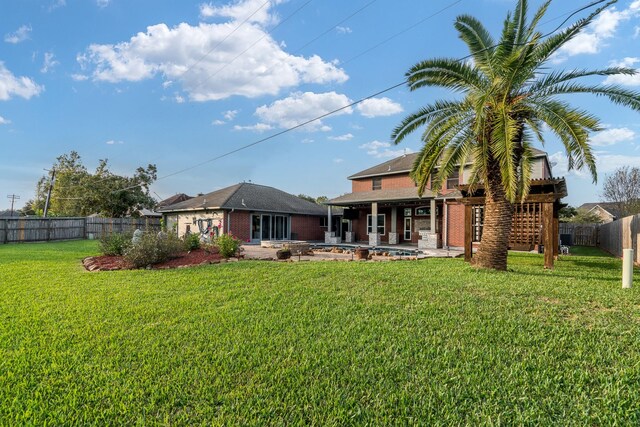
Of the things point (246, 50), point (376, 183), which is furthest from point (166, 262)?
point (376, 183)

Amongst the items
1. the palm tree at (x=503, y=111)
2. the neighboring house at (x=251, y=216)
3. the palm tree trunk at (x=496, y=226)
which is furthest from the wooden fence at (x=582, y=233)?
the palm tree at (x=503, y=111)

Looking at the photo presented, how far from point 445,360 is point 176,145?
82.2ft

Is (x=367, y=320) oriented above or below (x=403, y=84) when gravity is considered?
below

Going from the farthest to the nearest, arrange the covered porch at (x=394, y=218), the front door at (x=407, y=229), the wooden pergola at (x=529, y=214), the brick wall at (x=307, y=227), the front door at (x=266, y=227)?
the brick wall at (x=307, y=227) < the front door at (x=266, y=227) < the front door at (x=407, y=229) < the covered porch at (x=394, y=218) < the wooden pergola at (x=529, y=214)

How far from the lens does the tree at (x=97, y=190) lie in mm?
36438

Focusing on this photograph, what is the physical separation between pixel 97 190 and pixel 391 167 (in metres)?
31.6

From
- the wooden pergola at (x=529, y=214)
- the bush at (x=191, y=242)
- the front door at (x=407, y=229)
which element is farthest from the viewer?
the front door at (x=407, y=229)

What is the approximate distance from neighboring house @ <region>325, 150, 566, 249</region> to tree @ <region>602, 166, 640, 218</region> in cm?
1515

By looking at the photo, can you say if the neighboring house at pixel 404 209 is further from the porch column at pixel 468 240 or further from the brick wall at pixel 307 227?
the porch column at pixel 468 240

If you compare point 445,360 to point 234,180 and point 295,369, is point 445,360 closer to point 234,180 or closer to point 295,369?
point 295,369

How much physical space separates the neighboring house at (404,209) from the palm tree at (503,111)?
4.89 meters

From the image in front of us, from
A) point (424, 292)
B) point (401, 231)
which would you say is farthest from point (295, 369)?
point (401, 231)

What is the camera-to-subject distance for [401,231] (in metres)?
23.2

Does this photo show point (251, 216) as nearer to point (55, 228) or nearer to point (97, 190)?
point (55, 228)
